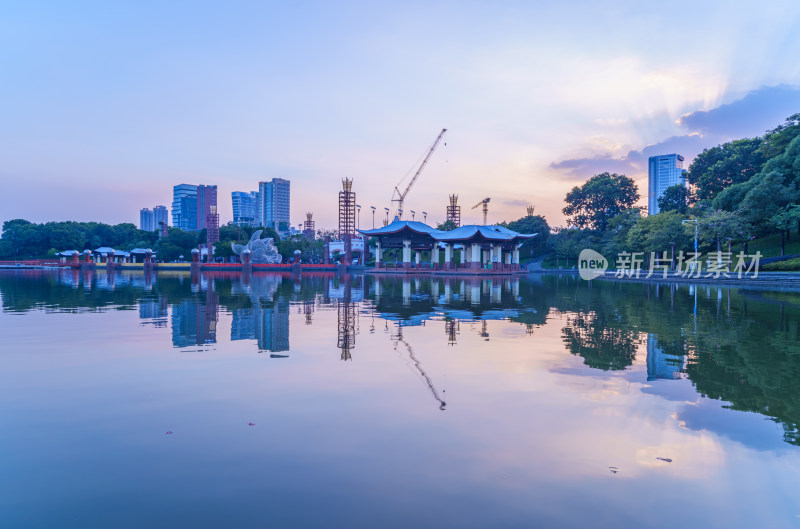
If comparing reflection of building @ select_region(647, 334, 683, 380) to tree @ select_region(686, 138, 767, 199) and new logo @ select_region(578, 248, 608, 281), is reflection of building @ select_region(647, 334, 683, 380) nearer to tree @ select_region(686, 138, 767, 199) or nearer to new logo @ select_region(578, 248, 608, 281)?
tree @ select_region(686, 138, 767, 199)

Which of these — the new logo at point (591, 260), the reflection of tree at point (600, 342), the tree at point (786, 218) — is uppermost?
the tree at point (786, 218)

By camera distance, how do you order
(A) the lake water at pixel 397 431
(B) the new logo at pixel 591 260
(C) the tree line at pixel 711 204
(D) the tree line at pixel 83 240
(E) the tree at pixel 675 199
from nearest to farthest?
1. (A) the lake water at pixel 397 431
2. (C) the tree line at pixel 711 204
3. (B) the new logo at pixel 591 260
4. (E) the tree at pixel 675 199
5. (D) the tree line at pixel 83 240

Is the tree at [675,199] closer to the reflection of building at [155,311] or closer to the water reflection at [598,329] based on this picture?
the water reflection at [598,329]

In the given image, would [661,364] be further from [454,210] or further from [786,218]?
[454,210]

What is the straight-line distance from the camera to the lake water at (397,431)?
4582mm

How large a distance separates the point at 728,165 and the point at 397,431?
7988 cm

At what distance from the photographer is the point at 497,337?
14.1m

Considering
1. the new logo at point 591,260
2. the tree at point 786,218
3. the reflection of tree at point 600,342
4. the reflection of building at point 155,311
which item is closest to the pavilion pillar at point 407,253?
the new logo at point 591,260

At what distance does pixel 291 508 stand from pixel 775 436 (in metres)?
6.18

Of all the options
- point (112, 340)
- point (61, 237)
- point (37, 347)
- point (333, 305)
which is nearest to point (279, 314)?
point (333, 305)

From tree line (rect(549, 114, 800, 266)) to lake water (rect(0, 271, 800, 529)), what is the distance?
4565 cm

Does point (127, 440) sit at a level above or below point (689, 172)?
below

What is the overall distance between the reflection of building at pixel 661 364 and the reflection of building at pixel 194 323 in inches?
417

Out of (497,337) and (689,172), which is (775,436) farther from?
(689,172)
